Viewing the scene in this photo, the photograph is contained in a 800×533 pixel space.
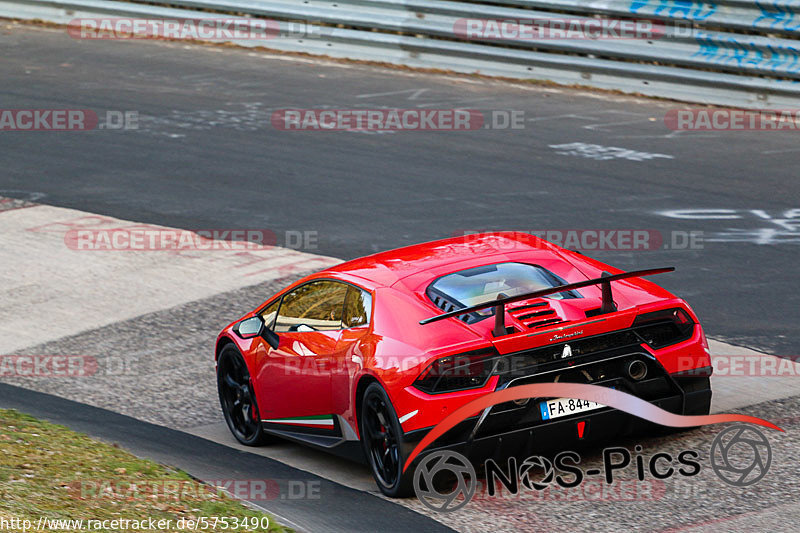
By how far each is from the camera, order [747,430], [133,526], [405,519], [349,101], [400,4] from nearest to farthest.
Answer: [133,526] < [405,519] < [747,430] < [349,101] < [400,4]

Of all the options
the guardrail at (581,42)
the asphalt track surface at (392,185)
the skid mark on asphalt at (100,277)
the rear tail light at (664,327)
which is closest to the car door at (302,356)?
the asphalt track surface at (392,185)

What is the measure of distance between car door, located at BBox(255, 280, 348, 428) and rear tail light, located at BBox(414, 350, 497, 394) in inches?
A: 41.7

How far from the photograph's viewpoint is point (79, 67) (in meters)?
22.0

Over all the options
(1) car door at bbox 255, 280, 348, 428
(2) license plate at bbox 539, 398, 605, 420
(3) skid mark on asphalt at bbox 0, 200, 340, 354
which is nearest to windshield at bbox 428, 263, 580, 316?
(2) license plate at bbox 539, 398, 605, 420

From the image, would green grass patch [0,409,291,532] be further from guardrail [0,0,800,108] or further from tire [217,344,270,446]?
guardrail [0,0,800,108]

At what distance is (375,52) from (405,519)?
49.7ft

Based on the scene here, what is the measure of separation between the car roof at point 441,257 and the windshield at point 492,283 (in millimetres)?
109

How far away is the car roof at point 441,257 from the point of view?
7676 millimetres

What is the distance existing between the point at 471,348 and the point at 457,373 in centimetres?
17

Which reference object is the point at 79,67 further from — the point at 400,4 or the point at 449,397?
the point at 449,397

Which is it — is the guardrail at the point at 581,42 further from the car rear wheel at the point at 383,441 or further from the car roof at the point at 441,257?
the car rear wheel at the point at 383,441

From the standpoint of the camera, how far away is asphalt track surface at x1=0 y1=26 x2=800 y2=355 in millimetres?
12352

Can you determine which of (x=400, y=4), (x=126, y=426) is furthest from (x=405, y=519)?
(x=400, y=4)

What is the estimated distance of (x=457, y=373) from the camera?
22.5 ft
